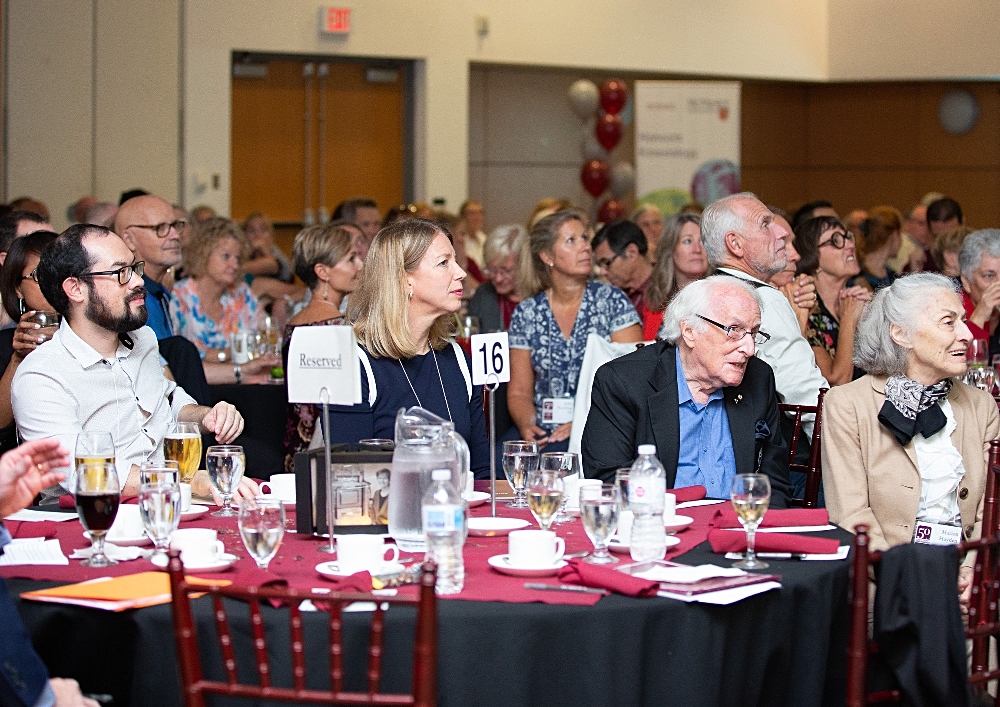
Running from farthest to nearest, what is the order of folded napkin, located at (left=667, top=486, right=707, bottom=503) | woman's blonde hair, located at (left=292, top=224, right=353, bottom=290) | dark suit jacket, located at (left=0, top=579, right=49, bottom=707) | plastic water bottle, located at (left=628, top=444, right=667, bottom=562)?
woman's blonde hair, located at (left=292, top=224, right=353, bottom=290) → folded napkin, located at (left=667, top=486, right=707, bottom=503) → plastic water bottle, located at (left=628, top=444, right=667, bottom=562) → dark suit jacket, located at (left=0, top=579, right=49, bottom=707)

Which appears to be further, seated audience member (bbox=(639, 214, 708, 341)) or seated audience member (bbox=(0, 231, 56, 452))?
seated audience member (bbox=(639, 214, 708, 341))

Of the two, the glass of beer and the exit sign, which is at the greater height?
the exit sign

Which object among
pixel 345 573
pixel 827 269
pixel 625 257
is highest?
pixel 625 257

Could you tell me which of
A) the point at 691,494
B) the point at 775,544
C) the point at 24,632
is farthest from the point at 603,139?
the point at 24,632

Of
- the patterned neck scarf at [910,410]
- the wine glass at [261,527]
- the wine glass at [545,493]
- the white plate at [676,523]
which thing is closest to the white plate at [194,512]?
the wine glass at [261,527]

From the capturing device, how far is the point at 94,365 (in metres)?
3.44

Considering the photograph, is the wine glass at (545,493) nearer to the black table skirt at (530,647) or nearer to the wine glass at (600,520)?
the wine glass at (600,520)

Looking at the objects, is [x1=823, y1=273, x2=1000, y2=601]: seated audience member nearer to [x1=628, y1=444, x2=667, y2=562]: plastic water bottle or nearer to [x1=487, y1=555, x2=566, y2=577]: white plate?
[x1=628, y1=444, x2=667, y2=562]: plastic water bottle

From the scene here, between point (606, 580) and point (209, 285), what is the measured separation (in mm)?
4933

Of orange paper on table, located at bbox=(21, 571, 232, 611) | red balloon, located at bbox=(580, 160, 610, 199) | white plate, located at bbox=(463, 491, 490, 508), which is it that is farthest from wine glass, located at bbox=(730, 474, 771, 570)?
red balloon, located at bbox=(580, 160, 610, 199)

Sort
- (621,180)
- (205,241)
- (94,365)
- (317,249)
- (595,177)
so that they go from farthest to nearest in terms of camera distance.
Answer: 1. (621,180)
2. (595,177)
3. (205,241)
4. (317,249)
5. (94,365)

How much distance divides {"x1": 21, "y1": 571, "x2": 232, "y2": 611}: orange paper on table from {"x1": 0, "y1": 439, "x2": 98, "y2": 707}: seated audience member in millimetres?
77

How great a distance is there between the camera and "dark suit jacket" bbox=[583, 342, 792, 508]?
11.5ft

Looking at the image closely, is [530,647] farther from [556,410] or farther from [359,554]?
[556,410]
